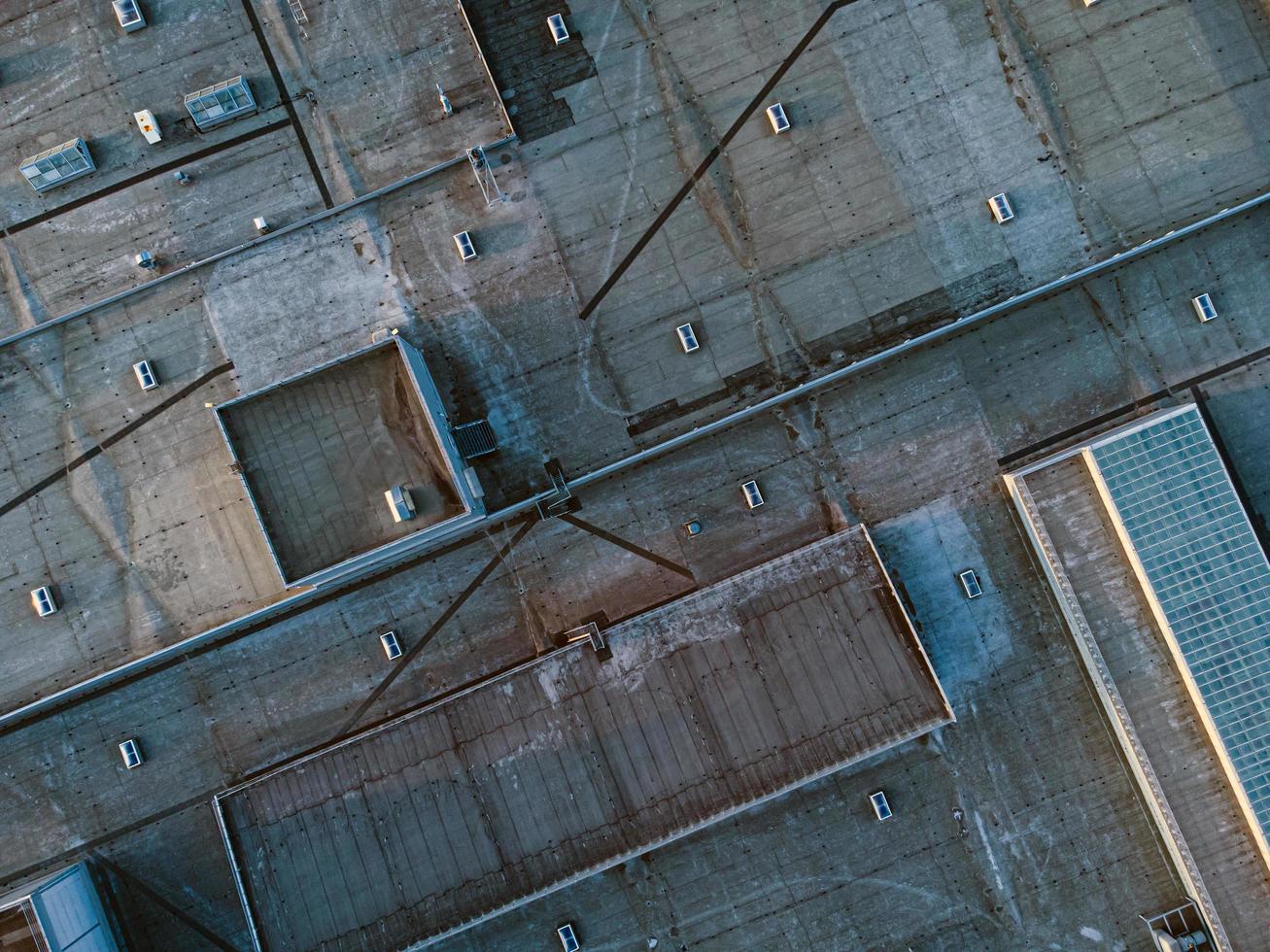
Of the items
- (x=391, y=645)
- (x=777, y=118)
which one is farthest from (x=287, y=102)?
(x=391, y=645)

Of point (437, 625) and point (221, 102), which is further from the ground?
point (221, 102)

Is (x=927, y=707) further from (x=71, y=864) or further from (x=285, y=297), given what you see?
(x=71, y=864)

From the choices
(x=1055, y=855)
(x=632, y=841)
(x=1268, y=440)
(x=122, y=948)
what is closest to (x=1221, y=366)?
(x=1268, y=440)

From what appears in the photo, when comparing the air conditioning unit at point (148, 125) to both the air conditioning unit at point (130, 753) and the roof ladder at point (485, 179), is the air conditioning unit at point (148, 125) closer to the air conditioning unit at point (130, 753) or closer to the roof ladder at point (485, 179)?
the roof ladder at point (485, 179)

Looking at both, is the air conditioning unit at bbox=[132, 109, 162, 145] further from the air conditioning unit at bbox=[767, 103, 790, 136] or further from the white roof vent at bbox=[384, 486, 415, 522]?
the air conditioning unit at bbox=[767, 103, 790, 136]

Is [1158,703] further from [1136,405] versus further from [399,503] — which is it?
[399,503]
